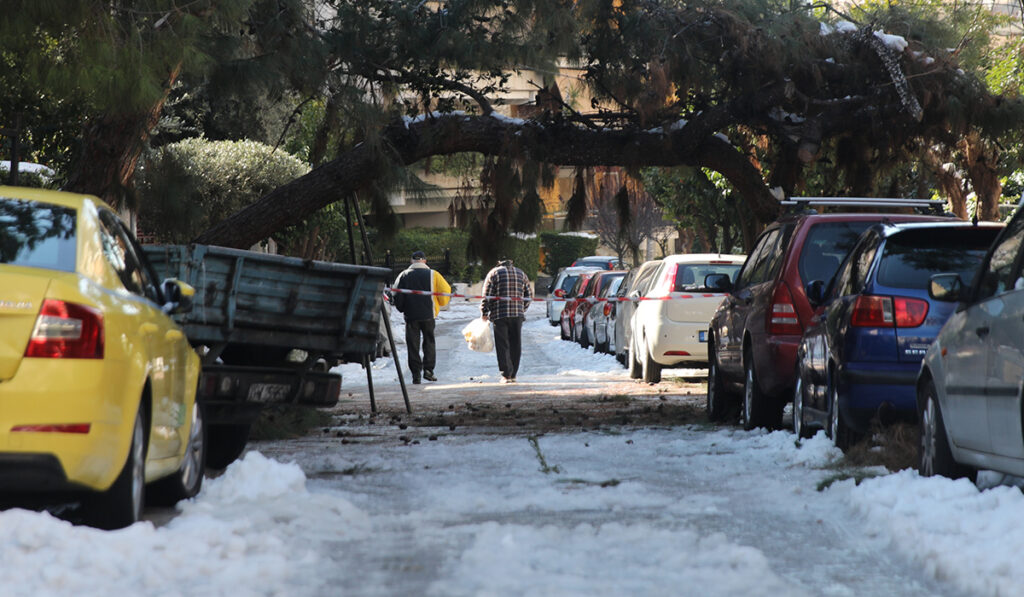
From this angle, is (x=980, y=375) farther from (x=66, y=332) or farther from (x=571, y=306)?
(x=571, y=306)

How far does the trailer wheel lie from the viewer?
9836 millimetres

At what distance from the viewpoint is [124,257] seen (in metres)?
7.02

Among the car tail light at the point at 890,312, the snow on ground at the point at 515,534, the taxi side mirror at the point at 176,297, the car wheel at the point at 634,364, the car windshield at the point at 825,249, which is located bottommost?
the car wheel at the point at 634,364

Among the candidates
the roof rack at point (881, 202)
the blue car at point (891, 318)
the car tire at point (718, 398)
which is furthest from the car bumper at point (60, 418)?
the car tire at point (718, 398)

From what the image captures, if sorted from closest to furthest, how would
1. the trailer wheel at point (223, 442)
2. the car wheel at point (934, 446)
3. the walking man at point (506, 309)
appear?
the car wheel at point (934, 446) < the trailer wheel at point (223, 442) < the walking man at point (506, 309)

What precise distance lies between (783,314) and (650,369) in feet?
→ 29.2

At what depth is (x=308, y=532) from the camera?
6.64 metres

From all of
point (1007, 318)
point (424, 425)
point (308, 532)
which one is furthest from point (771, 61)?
point (308, 532)

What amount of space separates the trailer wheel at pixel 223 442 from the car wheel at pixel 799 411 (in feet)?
12.8

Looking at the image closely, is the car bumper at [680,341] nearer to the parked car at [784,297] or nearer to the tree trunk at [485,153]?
the tree trunk at [485,153]

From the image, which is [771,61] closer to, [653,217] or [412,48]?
[412,48]

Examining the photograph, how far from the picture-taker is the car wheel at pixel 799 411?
34.3ft

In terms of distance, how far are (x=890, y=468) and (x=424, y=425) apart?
5746mm

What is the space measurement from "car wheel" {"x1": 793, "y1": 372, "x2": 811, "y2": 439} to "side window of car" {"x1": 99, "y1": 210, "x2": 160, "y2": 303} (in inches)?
194
